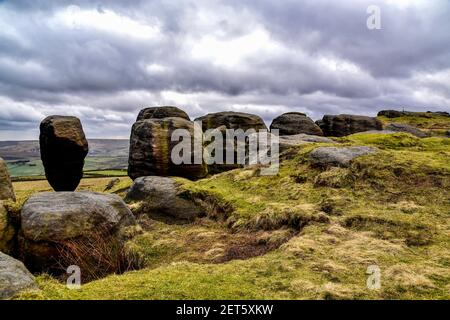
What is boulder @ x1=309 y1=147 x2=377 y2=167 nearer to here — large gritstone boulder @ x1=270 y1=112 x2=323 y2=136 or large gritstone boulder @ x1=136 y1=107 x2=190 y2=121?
large gritstone boulder @ x1=136 y1=107 x2=190 y2=121

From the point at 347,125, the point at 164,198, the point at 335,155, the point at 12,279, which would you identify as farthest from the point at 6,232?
the point at 347,125

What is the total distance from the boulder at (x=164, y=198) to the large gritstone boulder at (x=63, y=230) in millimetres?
6385

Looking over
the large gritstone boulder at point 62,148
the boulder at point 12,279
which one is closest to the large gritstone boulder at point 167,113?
the large gritstone boulder at point 62,148

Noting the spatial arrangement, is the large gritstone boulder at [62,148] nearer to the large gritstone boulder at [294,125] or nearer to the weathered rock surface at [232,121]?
the weathered rock surface at [232,121]

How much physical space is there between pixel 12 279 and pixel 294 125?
49872 millimetres

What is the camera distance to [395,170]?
22.5 m

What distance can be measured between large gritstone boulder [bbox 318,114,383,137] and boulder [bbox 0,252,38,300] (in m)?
64.0

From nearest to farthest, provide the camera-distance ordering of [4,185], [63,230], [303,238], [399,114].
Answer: [303,238], [63,230], [4,185], [399,114]

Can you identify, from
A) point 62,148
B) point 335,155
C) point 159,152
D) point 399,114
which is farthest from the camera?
point 399,114

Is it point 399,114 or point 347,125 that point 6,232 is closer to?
point 347,125

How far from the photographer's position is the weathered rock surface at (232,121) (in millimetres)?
49078

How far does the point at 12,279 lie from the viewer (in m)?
10.1

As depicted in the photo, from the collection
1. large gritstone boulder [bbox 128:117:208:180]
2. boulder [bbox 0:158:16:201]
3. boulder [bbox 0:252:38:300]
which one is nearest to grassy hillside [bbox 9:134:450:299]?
boulder [bbox 0:252:38:300]
